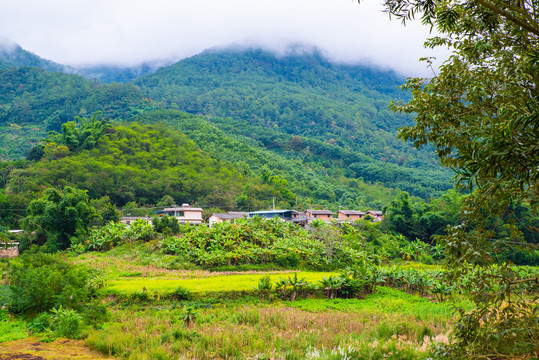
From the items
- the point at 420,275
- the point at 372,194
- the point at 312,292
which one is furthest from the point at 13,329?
the point at 372,194

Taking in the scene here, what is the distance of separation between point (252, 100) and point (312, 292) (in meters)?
115

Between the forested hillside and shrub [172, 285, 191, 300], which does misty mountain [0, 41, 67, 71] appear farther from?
shrub [172, 285, 191, 300]

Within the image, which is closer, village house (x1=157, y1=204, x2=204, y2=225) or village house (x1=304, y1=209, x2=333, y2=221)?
village house (x1=157, y1=204, x2=204, y2=225)

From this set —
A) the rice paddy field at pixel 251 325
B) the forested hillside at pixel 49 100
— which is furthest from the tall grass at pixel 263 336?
the forested hillside at pixel 49 100

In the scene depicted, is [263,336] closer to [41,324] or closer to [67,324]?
[67,324]

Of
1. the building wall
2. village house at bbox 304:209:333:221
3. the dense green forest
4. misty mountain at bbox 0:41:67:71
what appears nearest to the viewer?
the building wall

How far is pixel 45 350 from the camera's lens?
702 centimetres

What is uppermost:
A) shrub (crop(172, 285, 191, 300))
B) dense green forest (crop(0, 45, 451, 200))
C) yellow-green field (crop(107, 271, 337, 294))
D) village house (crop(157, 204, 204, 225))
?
dense green forest (crop(0, 45, 451, 200))

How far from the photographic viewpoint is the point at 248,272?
21734mm

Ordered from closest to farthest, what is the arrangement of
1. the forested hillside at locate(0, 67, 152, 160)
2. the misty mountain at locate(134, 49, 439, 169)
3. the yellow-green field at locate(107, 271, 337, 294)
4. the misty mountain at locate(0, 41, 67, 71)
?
the yellow-green field at locate(107, 271, 337, 294) < the forested hillside at locate(0, 67, 152, 160) < the misty mountain at locate(134, 49, 439, 169) < the misty mountain at locate(0, 41, 67, 71)

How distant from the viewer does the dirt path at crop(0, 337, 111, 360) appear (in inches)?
255

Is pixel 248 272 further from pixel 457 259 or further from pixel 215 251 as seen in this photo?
pixel 457 259

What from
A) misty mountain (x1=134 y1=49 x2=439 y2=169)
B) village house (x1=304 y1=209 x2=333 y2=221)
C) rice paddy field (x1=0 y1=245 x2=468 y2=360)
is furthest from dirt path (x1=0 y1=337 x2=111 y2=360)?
misty mountain (x1=134 y1=49 x2=439 y2=169)

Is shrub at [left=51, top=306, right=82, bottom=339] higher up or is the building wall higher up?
shrub at [left=51, top=306, right=82, bottom=339]
